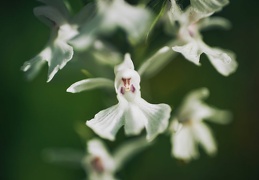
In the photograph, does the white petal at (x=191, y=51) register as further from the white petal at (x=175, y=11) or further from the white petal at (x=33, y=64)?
the white petal at (x=33, y=64)

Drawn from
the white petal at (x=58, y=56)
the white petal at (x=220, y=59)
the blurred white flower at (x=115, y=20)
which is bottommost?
the white petal at (x=220, y=59)

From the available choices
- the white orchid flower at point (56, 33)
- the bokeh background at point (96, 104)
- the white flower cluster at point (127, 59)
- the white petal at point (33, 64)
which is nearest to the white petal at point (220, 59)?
the white flower cluster at point (127, 59)

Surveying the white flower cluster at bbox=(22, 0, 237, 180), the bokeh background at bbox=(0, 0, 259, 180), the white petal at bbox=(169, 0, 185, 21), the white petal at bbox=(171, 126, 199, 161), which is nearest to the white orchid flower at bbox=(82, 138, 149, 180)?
the white flower cluster at bbox=(22, 0, 237, 180)

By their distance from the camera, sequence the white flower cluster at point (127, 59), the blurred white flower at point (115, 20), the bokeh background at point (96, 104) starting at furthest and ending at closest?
the bokeh background at point (96, 104), the white flower cluster at point (127, 59), the blurred white flower at point (115, 20)

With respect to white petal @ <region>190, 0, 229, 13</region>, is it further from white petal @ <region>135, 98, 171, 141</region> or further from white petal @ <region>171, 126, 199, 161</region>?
white petal @ <region>171, 126, 199, 161</region>

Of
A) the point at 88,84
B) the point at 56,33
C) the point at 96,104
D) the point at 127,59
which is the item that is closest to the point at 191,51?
the point at 127,59
